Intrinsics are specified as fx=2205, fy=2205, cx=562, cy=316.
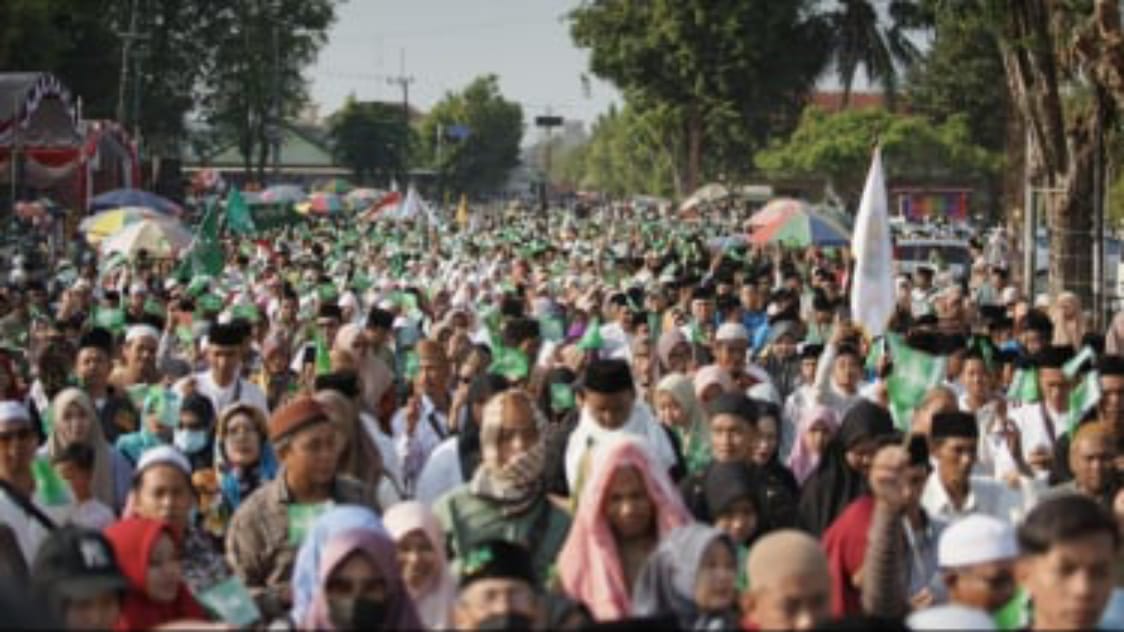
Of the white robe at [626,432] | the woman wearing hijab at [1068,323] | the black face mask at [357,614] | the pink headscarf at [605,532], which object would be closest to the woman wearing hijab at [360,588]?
the black face mask at [357,614]

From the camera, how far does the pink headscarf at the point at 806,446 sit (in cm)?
844

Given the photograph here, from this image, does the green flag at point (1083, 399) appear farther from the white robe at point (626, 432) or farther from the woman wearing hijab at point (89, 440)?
the woman wearing hijab at point (89, 440)

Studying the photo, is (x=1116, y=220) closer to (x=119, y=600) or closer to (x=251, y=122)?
(x=119, y=600)

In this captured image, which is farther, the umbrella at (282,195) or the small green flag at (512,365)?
the umbrella at (282,195)

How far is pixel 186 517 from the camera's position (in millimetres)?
6672

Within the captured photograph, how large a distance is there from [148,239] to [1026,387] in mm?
15235

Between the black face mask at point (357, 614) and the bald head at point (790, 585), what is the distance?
953 millimetres

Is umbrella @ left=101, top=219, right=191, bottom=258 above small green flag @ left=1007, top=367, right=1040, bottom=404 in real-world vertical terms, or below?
above

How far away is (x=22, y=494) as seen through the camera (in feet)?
24.3

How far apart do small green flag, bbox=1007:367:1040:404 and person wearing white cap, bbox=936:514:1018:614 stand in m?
4.41

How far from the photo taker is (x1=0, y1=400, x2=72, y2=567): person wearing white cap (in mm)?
7242

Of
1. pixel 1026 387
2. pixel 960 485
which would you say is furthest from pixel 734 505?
pixel 1026 387

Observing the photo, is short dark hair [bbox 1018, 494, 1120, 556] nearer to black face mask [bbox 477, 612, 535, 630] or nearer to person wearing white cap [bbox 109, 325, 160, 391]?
black face mask [bbox 477, 612, 535, 630]

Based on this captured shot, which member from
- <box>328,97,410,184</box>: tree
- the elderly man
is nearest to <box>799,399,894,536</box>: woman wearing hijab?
the elderly man
